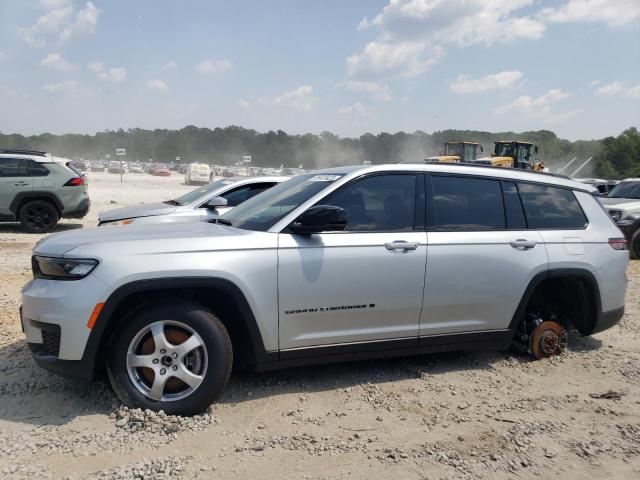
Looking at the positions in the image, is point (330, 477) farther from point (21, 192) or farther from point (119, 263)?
point (21, 192)

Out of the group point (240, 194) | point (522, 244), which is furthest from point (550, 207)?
point (240, 194)

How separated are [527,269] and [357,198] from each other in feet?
5.16

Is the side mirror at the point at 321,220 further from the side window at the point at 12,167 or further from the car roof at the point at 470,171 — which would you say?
the side window at the point at 12,167

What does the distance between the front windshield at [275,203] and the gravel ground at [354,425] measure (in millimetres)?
1249

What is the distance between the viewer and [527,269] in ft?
14.2

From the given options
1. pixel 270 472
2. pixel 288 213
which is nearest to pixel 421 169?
pixel 288 213

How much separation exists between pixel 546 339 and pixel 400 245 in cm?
182

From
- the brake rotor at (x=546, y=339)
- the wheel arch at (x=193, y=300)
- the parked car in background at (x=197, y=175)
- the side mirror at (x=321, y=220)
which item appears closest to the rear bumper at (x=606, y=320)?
the brake rotor at (x=546, y=339)

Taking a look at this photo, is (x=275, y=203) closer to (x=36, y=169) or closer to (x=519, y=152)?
(x=36, y=169)

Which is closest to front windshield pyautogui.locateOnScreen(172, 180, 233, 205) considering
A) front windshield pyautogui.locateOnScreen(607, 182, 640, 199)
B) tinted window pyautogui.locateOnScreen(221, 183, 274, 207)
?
tinted window pyautogui.locateOnScreen(221, 183, 274, 207)

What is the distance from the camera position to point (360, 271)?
149 inches

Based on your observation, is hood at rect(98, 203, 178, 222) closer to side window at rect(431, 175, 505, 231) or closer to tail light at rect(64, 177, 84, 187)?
side window at rect(431, 175, 505, 231)

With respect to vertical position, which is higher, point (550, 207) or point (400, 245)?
point (550, 207)

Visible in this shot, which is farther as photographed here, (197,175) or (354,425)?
(197,175)
